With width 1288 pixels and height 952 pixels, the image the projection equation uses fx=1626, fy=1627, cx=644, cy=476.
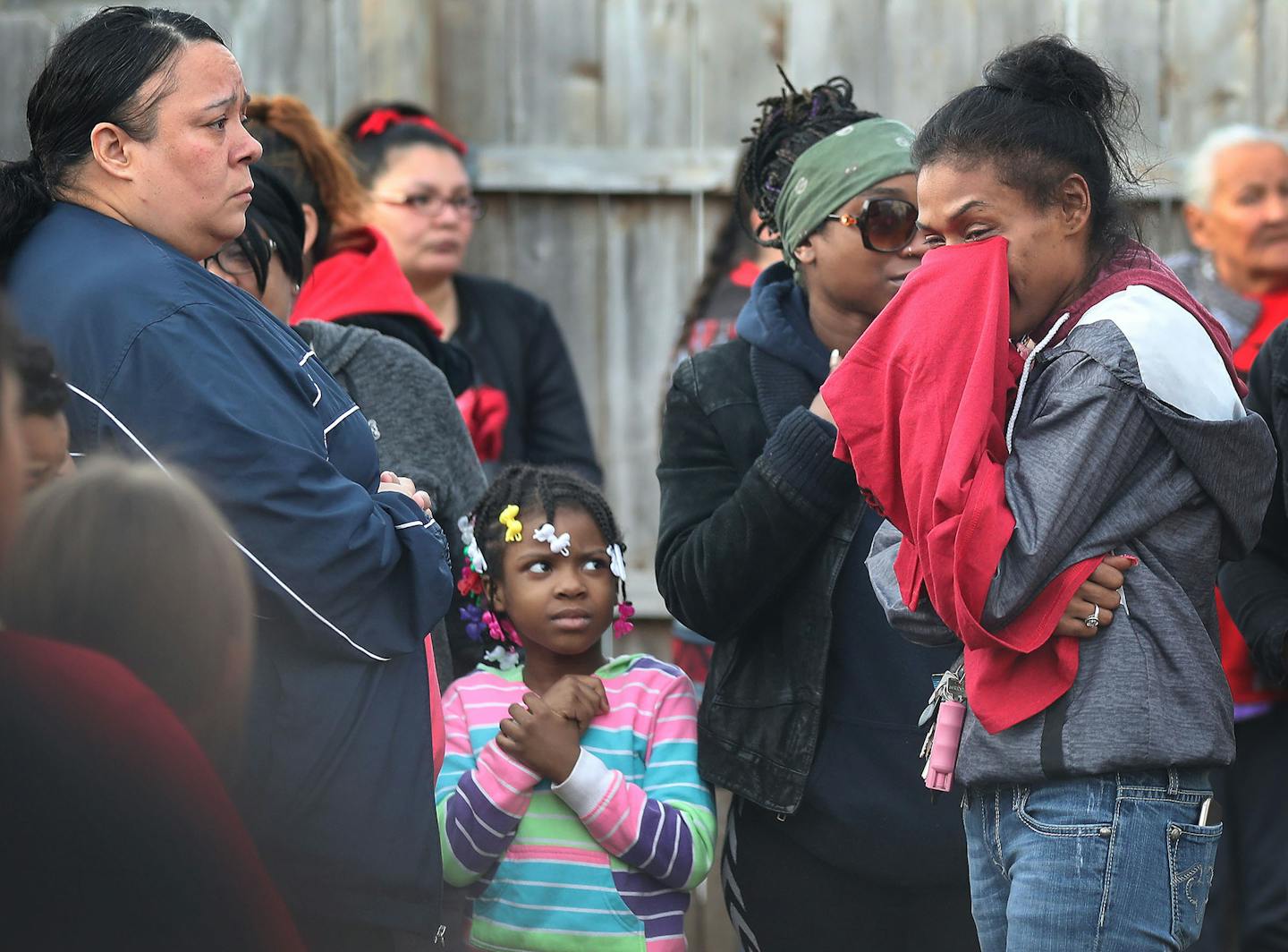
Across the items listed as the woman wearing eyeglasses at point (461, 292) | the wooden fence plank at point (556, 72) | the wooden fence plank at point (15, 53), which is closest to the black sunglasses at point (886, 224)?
the woman wearing eyeglasses at point (461, 292)

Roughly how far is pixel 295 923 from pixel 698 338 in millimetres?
3320

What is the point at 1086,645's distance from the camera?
7.00 ft

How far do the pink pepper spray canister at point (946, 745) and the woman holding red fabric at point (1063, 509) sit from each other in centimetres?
3

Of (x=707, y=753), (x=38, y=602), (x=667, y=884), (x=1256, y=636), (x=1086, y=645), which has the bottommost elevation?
(x=667, y=884)

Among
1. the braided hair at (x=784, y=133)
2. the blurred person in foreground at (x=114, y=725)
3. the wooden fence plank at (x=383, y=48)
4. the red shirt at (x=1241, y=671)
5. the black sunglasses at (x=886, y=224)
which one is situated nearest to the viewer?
the blurred person in foreground at (x=114, y=725)

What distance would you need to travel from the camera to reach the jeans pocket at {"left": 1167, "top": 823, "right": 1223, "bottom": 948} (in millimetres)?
2104

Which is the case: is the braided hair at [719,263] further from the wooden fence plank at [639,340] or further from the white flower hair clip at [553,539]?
the white flower hair clip at [553,539]

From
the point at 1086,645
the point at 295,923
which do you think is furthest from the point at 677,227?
the point at 295,923

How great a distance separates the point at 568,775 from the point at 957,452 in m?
1.13

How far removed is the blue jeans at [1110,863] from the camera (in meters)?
2.07

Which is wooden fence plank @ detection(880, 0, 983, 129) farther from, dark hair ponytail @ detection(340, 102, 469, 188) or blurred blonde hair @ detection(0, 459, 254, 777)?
blurred blonde hair @ detection(0, 459, 254, 777)

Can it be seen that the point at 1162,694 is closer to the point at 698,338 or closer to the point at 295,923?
the point at 295,923

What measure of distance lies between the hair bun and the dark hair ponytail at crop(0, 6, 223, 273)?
1173 millimetres

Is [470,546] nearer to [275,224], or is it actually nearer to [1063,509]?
[275,224]
